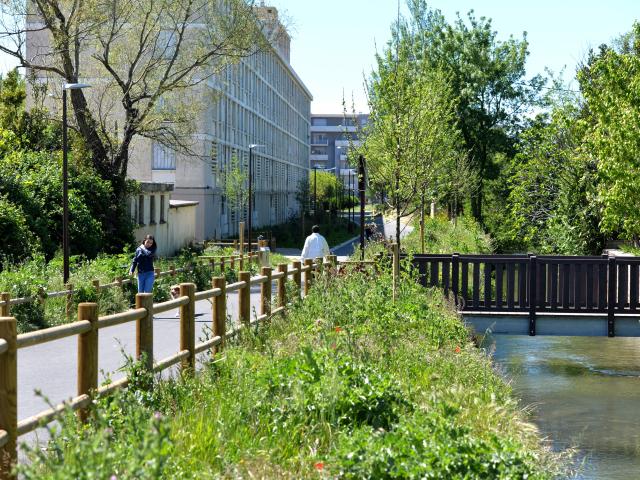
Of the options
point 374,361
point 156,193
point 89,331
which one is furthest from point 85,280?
point 156,193

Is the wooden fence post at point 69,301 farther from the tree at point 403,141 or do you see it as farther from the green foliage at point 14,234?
the tree at point 403,141

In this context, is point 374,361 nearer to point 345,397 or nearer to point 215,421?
point 345,397

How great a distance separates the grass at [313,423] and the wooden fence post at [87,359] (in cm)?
23

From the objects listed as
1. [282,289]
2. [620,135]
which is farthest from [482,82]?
[282,289]

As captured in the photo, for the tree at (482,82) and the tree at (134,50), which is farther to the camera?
the tree at (482,82)

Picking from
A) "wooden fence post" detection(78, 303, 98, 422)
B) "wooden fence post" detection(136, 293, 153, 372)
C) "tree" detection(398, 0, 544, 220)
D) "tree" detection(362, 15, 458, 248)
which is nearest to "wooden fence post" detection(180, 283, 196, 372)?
"wooden fence post" detection(136, 293, 153, 372)

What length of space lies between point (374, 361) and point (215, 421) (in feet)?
10.2

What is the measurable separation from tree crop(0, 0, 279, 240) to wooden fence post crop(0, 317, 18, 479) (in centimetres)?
2435

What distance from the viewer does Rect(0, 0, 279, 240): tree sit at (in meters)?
30.0

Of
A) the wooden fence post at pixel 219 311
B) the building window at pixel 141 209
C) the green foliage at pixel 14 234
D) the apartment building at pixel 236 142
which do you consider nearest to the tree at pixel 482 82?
the apartment building at pixel 236 142

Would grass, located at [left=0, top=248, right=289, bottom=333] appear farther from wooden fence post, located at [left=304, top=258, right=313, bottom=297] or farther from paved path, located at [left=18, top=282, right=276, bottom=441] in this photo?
wooden fence post, located at [left=304, top=258, right=313, bottom=297]

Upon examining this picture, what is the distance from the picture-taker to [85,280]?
70.2ft

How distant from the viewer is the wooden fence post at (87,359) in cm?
698

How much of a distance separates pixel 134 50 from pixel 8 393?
1170 inches
